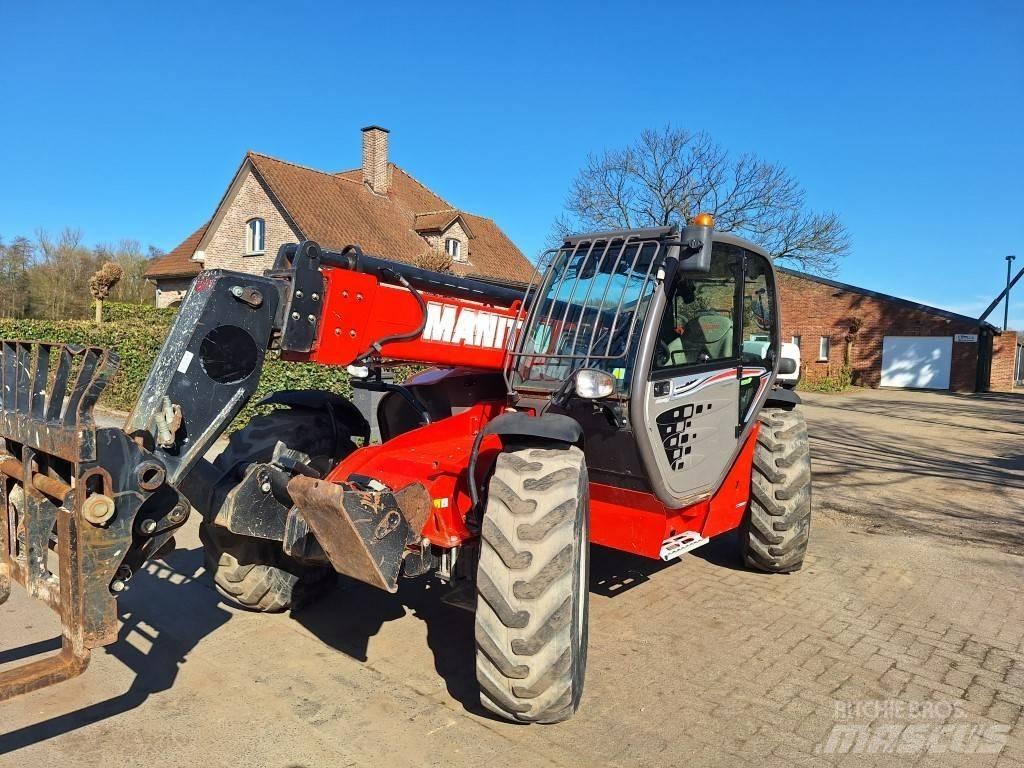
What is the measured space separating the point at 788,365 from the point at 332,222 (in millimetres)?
22691

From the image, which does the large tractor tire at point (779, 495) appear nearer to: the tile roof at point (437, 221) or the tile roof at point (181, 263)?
the tile roof at point (437, 221)

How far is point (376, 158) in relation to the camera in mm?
30094

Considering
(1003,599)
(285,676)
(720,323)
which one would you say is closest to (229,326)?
(285,676)

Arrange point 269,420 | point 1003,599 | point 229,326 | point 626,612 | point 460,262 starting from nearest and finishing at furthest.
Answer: point 229,326, point 269,420, point 626,612, point 1003,599, point 460,262

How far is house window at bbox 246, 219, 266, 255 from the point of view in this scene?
2656 cm

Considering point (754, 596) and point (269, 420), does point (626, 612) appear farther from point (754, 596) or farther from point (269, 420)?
point (269, 420)

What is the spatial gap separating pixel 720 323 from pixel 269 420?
112 inches

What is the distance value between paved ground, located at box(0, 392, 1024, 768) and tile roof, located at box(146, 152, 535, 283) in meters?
19.6

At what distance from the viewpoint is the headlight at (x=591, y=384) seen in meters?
3.64

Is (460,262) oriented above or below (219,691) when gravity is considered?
above

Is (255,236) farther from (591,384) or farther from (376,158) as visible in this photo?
(591,384)

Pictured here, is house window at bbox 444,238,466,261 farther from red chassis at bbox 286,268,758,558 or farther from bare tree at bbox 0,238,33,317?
red chassis at bbox 286,268,758,558

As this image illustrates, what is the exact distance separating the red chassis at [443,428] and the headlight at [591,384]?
2.08 feet

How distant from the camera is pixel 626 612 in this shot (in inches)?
198
